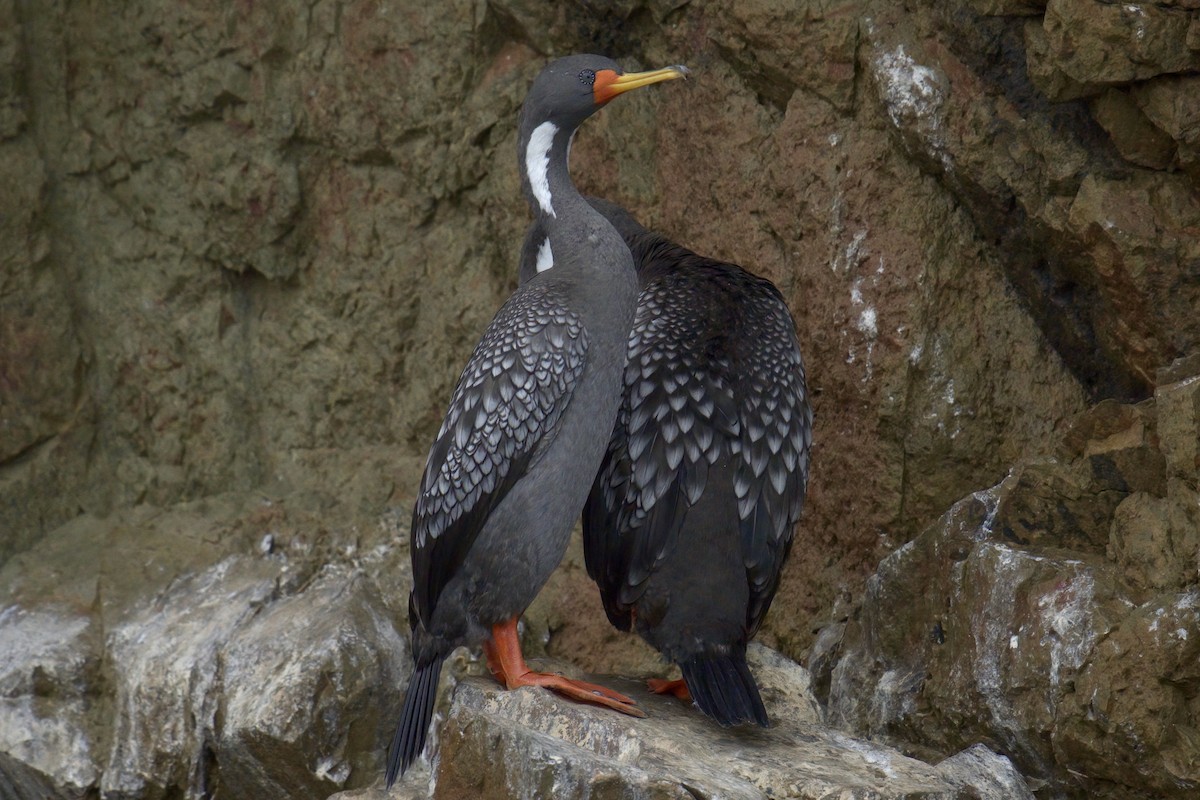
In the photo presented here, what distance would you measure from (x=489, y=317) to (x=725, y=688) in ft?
8.78

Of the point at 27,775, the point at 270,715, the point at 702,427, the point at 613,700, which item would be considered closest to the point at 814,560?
the point at 702,427

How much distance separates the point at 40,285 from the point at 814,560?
3.63 metres

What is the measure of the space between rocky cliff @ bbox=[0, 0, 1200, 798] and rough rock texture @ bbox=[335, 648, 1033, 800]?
592 millimetres

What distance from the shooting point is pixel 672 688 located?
457 cm

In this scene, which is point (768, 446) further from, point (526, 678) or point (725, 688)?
point (526, 678)

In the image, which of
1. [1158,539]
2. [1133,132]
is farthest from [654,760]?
[1133,132]

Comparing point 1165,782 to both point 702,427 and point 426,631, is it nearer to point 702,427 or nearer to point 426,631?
point 702,427

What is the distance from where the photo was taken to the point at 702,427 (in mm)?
4543

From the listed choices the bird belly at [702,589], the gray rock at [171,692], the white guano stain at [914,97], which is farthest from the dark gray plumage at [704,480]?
the gray rock at [171,692]

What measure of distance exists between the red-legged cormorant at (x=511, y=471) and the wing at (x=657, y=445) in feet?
0.53

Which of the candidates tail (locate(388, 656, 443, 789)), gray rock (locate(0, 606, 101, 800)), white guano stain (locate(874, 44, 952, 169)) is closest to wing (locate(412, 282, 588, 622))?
tail (locate(388, 656, 443, 789))

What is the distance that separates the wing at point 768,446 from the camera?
14.8 feet

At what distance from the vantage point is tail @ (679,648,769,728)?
13.2 feet

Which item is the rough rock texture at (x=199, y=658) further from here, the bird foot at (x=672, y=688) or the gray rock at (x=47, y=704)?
the bird foot at (x=672, y=688)
